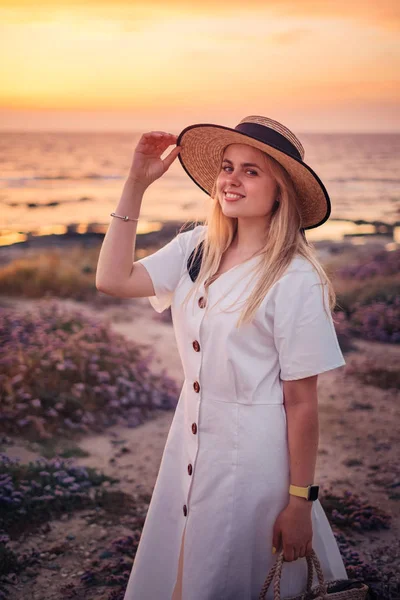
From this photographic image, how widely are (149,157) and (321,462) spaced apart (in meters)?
3.87

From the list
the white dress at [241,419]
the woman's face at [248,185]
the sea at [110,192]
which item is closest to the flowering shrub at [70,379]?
the white dress at [241,419]

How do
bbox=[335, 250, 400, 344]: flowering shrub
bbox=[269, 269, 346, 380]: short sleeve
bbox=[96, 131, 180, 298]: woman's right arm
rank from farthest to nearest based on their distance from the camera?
bbox=[335, 250, 400, 344]: flowering shrub → bbox=[96, 131, 180, 298]: woman's right arm → bbox=[269, 269, 346, 380]: short sleeve

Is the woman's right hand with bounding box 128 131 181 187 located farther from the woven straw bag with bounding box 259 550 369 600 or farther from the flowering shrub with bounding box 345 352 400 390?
the flowering shrub with bounding box 345 352 400 390

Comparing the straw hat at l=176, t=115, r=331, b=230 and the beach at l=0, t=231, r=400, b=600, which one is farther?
the beach at l=0, t=231, r=400, b=600

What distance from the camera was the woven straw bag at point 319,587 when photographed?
239cm

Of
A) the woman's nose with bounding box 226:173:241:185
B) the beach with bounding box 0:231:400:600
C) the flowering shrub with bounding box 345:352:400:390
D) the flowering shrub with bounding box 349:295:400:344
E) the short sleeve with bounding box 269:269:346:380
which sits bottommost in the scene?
the beach with bounding box 0:231:400:600

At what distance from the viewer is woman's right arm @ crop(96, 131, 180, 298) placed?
2.69 m

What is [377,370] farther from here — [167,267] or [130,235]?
[130,235]

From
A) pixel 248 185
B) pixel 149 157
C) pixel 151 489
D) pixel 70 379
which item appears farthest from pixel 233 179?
pixel 70 379

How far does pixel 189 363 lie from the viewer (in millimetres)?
2564

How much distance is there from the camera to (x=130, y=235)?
270 cm

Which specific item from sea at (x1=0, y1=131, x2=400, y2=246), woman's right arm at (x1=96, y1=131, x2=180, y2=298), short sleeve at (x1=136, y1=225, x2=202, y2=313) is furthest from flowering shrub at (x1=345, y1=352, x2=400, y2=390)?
woman's right arm at (x1=96, y1=131, x2=180, y2=298)

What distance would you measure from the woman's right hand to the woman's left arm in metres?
1.11

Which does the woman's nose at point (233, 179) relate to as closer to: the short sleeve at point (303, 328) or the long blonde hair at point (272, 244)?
the long blonde hair at point (272, 244)
